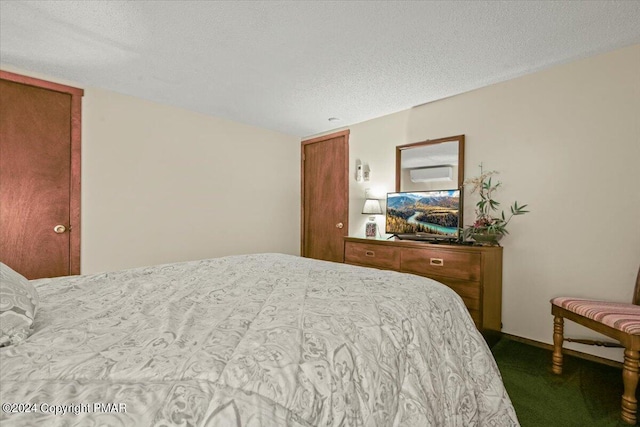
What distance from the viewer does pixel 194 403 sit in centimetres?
60

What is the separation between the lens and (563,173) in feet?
8.33

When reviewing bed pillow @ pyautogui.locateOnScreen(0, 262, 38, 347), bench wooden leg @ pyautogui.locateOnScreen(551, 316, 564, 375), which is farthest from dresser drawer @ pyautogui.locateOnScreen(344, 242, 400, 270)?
bed pillow @ pyautogui.locateOnScreen(0, 262, 38, 347)

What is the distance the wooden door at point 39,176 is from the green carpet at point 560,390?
3.92 meters

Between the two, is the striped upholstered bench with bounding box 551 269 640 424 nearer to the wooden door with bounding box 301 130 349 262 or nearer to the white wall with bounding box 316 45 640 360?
the white wall with bounding box 316 45 640 360

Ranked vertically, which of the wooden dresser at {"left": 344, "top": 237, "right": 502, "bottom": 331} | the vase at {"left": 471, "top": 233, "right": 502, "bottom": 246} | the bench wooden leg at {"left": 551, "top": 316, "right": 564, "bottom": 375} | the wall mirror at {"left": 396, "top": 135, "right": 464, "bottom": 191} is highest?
the wall mirror at {"left": 396, "top": 135, "right": 464, "bottom": 191}

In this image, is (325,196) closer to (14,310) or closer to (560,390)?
(560,390)

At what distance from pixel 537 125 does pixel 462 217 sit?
1048 millimetres

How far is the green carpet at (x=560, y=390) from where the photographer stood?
1664 millimetres

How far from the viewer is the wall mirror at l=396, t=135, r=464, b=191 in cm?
316

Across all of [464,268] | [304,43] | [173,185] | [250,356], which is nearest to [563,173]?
[464,268]

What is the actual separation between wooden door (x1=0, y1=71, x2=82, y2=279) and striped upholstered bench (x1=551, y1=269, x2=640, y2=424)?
14.0ft

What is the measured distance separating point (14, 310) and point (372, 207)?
3379 mm

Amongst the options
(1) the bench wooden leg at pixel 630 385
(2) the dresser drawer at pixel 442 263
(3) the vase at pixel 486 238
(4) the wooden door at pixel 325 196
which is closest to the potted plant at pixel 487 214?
(3) the vase at pixel 486 238

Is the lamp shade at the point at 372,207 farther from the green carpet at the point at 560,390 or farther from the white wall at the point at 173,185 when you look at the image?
the green carpet at the point at 560,390
